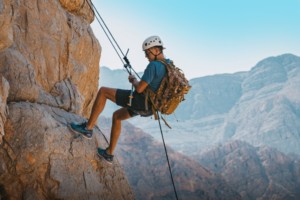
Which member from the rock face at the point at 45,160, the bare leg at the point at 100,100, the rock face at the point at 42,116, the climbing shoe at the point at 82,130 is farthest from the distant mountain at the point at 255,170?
the bare leg at the point at 100,100

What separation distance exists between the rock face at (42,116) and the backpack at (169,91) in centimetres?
235

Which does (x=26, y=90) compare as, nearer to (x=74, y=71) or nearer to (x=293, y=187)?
(x=74, y=71)

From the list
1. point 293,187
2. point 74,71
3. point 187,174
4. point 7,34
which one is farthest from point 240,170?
point 7,34

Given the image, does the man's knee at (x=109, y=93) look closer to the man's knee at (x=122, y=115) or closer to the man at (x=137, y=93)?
the man at (x=137, y=93)

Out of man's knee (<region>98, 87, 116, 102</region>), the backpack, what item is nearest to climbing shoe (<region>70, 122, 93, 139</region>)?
man's knee (<region>98, 87, 116, 102</region>)

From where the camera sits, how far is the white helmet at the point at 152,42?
758cm

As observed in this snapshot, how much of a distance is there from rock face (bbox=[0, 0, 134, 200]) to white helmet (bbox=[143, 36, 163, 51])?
2.94 meters

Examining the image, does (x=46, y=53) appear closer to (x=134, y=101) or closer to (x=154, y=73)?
(x=134, y=101)

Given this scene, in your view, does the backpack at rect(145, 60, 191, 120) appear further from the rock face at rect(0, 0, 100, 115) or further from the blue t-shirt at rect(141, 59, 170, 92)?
the rock face at rect(0, 0, 100, 115)

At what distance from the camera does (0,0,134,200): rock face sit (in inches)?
276

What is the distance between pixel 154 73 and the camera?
7.42m

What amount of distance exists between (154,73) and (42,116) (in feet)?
9.62

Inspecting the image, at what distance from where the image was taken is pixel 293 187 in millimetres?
64812

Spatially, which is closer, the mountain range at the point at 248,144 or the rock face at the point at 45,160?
the rock face at the point at 45,160
